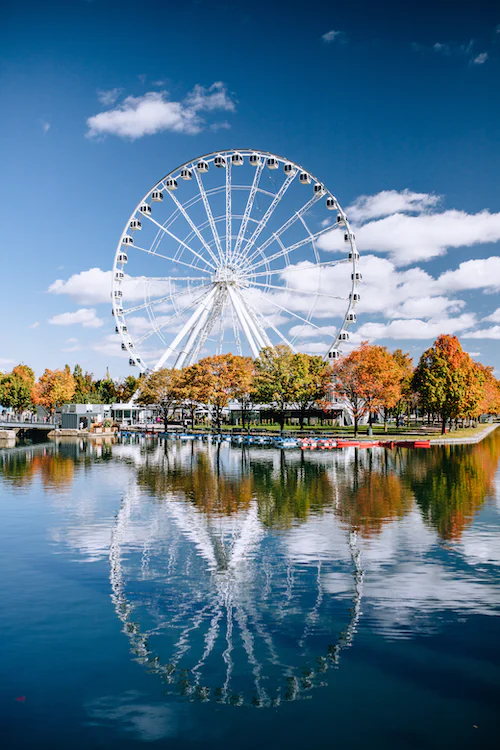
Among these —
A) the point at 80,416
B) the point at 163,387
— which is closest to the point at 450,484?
the point at 163,387

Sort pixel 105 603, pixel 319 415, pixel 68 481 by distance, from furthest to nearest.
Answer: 1. pixel 319 415
2. pixel 68 481
3. pixel 105 603

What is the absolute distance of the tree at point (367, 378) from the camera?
78250 millimetres

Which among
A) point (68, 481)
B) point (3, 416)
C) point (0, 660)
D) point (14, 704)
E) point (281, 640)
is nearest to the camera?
point (14, 704)

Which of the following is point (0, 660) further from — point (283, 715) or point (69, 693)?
point (283, 715)

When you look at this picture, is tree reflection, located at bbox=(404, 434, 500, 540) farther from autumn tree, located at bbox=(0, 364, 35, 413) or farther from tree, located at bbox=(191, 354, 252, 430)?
autumn tree, located at bbox=(0, 364, 35, 413)

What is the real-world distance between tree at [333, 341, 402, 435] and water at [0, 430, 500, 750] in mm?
48822

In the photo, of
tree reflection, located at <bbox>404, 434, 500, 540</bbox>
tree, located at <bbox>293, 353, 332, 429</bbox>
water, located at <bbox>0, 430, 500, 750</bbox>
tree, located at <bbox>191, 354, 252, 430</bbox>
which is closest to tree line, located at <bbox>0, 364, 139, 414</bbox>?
tree, located at <bbox>191, 354, 252, 430</bbox>

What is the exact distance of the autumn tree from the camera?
131m

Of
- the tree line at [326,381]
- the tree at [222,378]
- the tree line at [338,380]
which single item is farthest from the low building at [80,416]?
the tree at [222,378]

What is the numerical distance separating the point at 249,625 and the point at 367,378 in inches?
2605

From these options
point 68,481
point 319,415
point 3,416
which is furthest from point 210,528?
point 3,416

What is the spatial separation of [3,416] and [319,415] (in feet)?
242

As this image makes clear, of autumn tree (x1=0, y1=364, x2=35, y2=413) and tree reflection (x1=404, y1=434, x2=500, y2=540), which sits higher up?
autumn tree (x1=0, y1=364, x2=35, y2=413)

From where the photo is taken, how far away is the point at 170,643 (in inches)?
518
